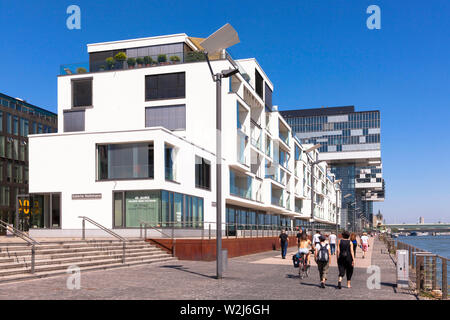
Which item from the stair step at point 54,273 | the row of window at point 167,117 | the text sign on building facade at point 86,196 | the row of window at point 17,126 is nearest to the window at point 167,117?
the row of window at point 167,117

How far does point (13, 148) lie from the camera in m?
59.7

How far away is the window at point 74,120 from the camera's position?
4028cm

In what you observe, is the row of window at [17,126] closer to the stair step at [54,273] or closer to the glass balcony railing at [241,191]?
the glass balcony railing at [241,191]

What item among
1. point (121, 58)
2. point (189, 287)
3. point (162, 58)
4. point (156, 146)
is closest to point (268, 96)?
point (162, 58)

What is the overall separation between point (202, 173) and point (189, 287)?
20.7 meters

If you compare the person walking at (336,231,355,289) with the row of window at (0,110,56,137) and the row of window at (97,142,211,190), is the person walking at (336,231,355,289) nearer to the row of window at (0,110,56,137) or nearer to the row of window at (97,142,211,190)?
the row of window at (97,142,211,190)

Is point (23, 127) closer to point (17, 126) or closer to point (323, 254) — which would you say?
point (17, 126)

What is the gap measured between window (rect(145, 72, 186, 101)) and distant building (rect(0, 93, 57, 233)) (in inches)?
1058

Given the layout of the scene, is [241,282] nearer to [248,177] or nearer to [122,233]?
[122,233]
